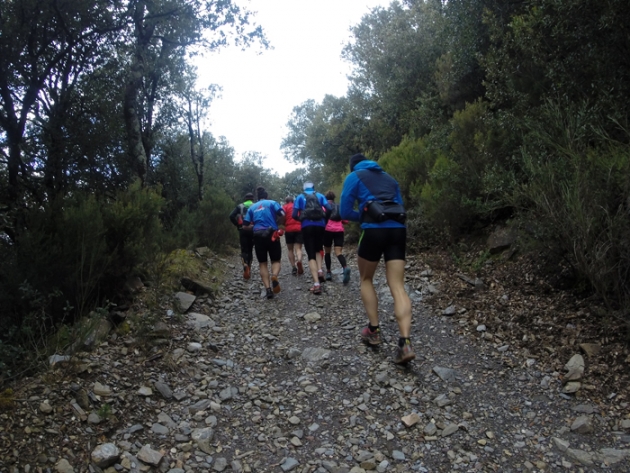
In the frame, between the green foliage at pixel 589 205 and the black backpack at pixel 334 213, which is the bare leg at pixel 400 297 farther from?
the black backpack at pixel 334 213

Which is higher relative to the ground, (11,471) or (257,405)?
(11,471)

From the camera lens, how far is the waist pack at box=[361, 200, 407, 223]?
166 inches

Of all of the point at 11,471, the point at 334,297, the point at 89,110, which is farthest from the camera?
the point at 89,110

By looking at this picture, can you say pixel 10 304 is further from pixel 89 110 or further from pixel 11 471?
pixel 89 110

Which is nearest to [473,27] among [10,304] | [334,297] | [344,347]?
[334,297]

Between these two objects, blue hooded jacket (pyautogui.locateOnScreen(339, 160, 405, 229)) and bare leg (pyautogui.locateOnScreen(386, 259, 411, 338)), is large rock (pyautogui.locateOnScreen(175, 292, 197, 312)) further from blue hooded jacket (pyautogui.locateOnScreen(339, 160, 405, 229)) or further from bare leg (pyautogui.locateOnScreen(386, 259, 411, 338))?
bare leg (pyautogui.locateOnScreen(386, 259, 411, 338))

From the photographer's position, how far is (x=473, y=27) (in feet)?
29.1

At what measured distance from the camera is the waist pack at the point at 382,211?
13.9ft

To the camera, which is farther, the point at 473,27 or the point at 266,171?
the point at 266,171

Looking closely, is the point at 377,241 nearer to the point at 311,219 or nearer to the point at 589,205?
the point at 589,205

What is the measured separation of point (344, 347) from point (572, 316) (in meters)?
2.39

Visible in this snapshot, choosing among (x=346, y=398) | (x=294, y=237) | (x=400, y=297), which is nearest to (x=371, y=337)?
(x=400, y=297)

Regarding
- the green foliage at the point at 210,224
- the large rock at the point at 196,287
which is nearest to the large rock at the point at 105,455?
the large rock at the point at 196,287

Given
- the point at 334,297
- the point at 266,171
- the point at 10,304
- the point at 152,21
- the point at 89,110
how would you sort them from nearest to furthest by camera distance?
the point at 10,304
the point at 334,297
the point at 89,110
the point at 152,21
the point at 266,171
